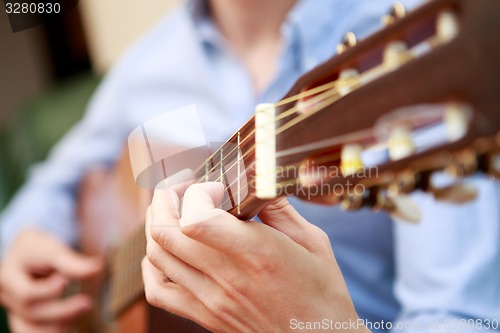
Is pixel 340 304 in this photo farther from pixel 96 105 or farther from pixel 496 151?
pixel 96 105

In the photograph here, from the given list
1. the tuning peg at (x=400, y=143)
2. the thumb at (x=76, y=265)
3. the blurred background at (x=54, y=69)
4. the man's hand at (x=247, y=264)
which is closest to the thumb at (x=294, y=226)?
the man's hand at (x=247, y=264)

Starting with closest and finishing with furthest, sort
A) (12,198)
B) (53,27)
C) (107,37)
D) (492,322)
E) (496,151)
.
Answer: (496,151) < (492,322) < (12,198) < (107,37) < (53,27)

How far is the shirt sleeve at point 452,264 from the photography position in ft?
1.76

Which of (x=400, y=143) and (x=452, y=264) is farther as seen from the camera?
(x=452, y=264)

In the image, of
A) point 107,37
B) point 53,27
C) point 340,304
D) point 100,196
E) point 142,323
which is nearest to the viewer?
point 340,304

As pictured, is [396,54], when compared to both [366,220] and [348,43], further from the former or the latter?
[366,220]

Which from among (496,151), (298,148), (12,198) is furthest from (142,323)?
(12,198)

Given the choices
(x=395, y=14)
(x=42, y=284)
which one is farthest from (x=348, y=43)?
(x=42, y=284)

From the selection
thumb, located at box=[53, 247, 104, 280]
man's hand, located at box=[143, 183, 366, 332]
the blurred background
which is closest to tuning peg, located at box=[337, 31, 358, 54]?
man's hand, located at box=[143, 183, 366, 332]

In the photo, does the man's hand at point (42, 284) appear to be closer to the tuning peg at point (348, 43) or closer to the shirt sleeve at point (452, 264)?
the shirt sleeve at point (452, 264)

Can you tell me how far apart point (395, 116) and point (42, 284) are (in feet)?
2.31

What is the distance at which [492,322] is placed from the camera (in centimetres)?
52

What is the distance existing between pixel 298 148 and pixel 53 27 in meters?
1.45

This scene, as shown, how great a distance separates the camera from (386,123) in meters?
0.31
